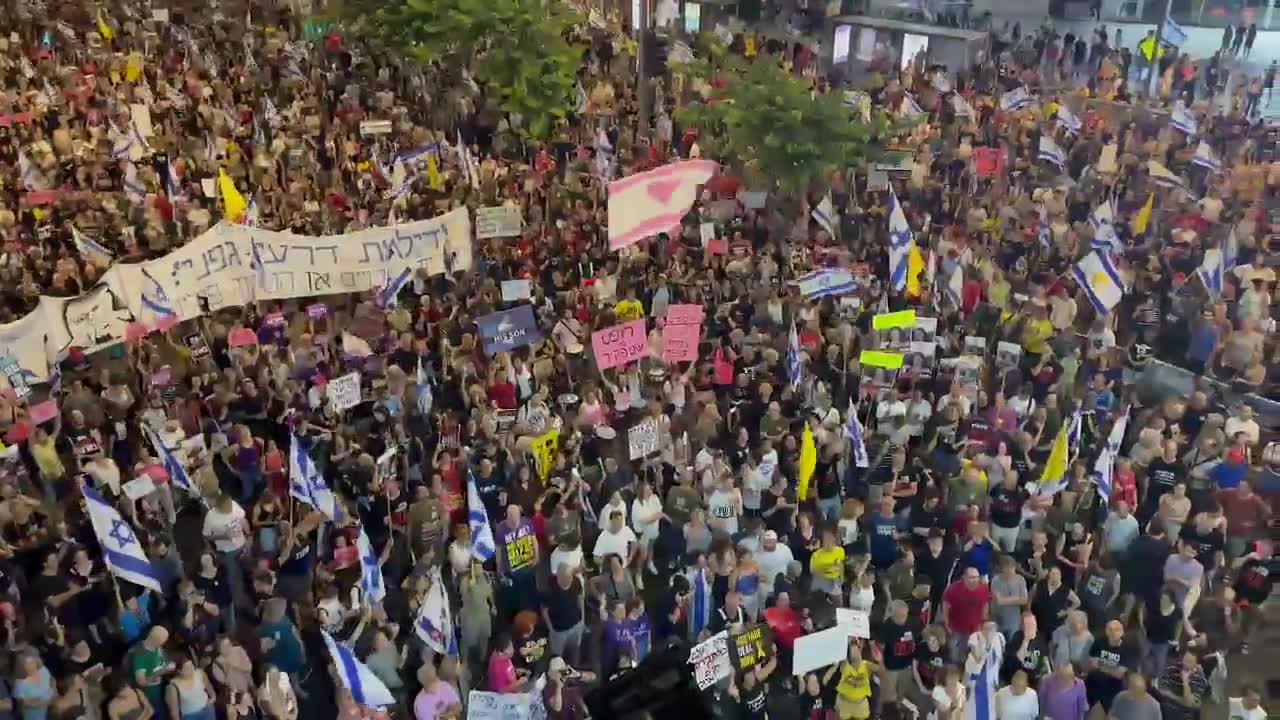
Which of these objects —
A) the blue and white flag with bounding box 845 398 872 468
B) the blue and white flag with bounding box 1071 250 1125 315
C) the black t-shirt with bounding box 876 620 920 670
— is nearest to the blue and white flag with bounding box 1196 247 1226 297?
the blue and white flag with bounding box 1071 250 1125 315

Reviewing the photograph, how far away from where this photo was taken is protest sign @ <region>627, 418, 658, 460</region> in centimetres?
1005

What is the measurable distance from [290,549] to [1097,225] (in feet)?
31.7

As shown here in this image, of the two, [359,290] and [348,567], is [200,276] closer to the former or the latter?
[359,290]

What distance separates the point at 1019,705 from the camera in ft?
24.9

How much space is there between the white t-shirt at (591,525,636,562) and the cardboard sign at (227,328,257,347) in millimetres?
4768

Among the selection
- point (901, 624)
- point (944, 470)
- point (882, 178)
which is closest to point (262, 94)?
point (882, 178)

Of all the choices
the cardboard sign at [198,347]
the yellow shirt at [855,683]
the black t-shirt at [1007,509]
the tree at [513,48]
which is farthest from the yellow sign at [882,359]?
the tree at [513,48]

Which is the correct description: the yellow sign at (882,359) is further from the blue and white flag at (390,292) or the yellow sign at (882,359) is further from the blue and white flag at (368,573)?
the blue and white flag at (390,292)

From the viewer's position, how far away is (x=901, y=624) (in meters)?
8.20

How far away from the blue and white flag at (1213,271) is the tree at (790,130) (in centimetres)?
511

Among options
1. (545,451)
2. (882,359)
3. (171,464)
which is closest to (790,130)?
(882,359)

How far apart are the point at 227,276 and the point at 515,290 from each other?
3067 mm

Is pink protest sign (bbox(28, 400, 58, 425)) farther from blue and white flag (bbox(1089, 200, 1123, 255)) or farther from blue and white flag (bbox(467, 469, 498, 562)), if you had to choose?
blue and white flag (bbox(1089, 200, 1123, 255))

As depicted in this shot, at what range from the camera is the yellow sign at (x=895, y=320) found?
1149cm
